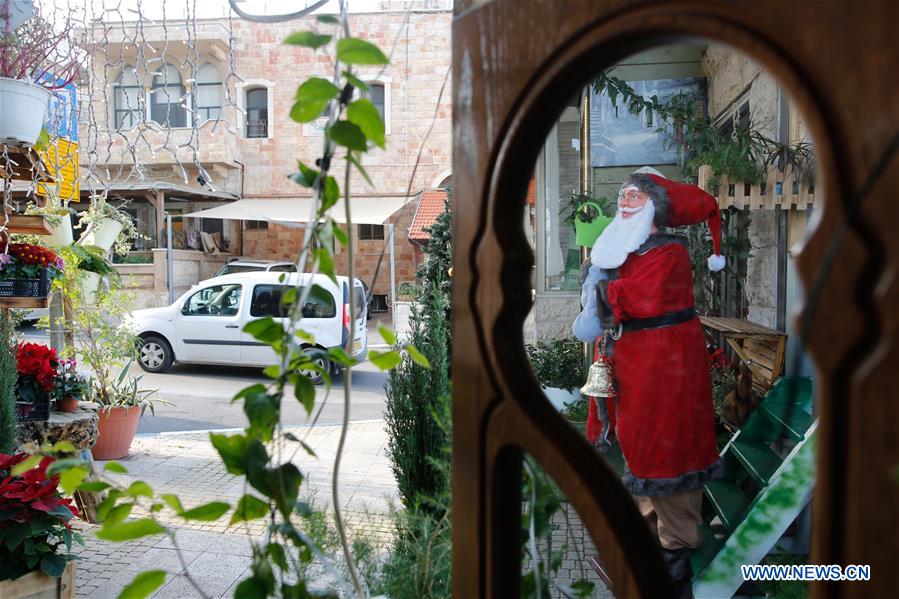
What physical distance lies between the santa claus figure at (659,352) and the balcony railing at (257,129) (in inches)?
703

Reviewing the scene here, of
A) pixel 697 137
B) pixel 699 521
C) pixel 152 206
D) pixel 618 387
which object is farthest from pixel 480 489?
pixel 152 206

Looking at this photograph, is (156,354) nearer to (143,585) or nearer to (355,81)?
(143,585)

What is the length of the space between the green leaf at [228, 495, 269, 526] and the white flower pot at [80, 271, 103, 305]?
16.1ft

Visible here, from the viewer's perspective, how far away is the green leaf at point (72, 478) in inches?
29.2

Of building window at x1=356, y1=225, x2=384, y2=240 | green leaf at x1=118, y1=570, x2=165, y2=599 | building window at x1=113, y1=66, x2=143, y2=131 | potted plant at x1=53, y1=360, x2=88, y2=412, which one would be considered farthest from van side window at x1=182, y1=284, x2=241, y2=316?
building window at x1=356, y1=225, x2=384, y2=240

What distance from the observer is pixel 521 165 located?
58 cm

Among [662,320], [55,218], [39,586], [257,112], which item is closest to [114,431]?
[55,218]

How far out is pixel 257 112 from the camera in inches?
756

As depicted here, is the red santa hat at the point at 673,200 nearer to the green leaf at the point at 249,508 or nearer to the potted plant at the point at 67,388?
the green leaf at the point at 249,508

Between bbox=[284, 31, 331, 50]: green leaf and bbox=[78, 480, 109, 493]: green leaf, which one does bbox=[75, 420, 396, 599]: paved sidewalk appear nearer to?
bbox=[78, 480, 109, 493]: green leaf

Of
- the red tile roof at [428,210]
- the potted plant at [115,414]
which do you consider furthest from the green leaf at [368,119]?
the red tile roof at [428,210]

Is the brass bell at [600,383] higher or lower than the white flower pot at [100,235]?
lower

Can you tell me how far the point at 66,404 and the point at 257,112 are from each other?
54.0 feet

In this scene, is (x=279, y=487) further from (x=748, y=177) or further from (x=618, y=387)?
(x=748, y=177)
